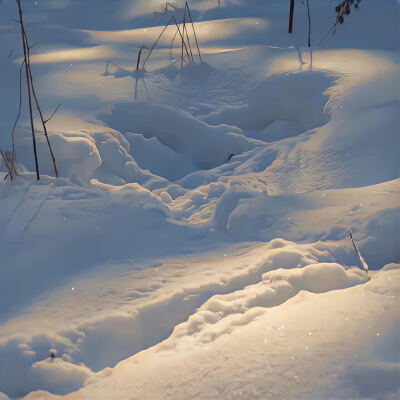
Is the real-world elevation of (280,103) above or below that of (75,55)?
below

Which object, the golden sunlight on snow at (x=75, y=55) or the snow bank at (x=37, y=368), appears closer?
the snow bank at (x=37, y=368)

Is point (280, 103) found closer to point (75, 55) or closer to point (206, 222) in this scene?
point (206, 222)

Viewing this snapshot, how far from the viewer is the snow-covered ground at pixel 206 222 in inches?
43.2

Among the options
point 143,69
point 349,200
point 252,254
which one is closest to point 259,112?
point 143,69

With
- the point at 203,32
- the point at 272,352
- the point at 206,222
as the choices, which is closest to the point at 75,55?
the point at 203,32

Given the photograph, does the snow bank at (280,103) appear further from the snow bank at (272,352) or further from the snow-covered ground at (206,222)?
the snow bank at (272,352)

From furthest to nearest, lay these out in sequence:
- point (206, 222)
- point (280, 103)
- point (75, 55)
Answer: point (75, 55), point (280, 103), point (206, 222)

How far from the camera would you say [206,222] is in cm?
180

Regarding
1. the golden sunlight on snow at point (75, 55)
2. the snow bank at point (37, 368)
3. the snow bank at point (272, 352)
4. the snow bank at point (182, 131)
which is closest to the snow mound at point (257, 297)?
the snow bank at point (272, 352)

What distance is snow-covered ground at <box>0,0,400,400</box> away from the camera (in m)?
1.10

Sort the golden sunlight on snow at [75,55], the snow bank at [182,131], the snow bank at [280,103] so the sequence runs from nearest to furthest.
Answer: the snow bank at [182,131] → the snow bank at [280,103] → the golden sunlight on snow at [75,55]

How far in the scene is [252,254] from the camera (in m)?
1.55

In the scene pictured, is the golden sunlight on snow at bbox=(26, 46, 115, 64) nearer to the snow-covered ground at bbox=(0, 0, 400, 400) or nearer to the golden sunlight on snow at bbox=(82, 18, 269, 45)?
the snow-covered ground at bbox=(0, 0, 400, 400)

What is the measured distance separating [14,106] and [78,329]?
5.14 ft
